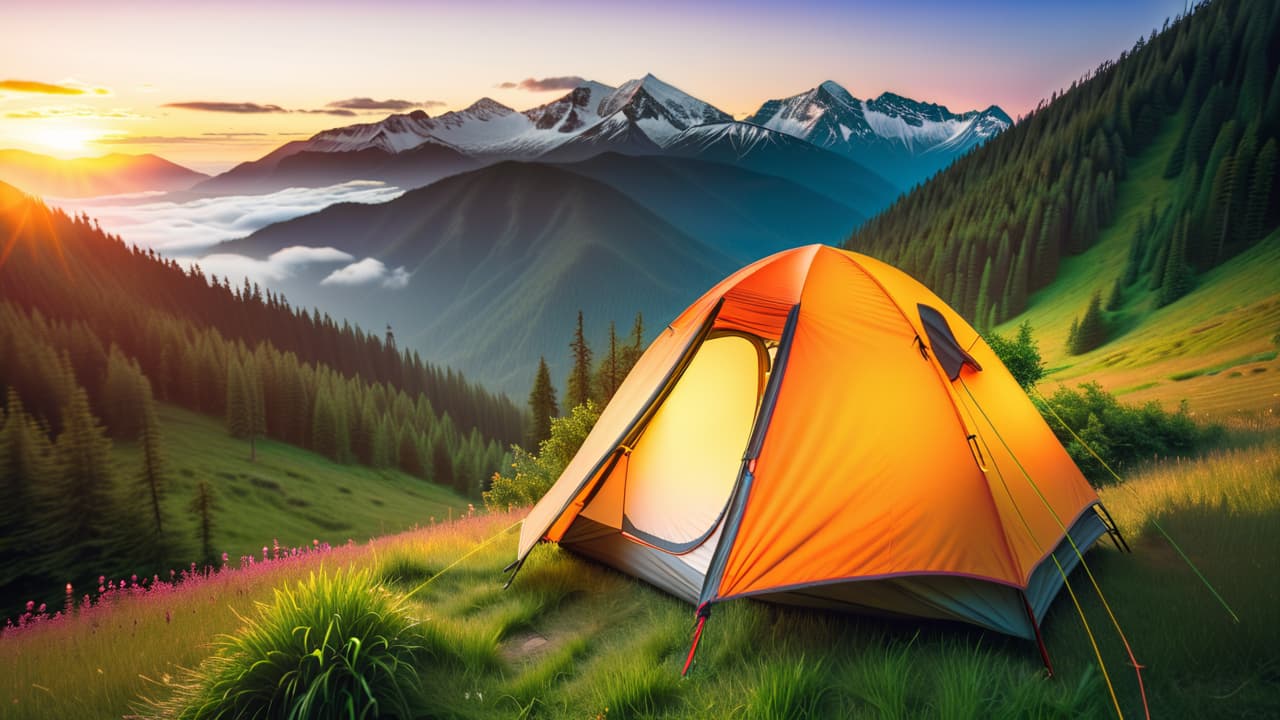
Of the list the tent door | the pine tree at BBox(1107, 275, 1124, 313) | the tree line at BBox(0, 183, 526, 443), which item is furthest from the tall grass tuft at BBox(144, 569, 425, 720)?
the tree line at BBox(0, 183, 526, 443)

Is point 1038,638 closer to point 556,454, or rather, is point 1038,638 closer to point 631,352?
point 556,454

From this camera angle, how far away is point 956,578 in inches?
213

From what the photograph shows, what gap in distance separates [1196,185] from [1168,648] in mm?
91120

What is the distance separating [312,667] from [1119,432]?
16.5 metres

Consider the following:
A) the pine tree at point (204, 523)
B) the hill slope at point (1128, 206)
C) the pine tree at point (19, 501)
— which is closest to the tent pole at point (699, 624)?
the hill slope at point (1128, 206)

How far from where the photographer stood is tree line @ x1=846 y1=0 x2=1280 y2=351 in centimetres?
6203

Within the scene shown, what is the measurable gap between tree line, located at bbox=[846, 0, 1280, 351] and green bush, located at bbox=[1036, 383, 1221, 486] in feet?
181

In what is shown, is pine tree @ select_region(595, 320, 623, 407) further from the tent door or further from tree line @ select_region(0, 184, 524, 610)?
tree line @ select_region(0, 184, 524, 610)

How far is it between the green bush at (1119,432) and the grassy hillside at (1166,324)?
6.33 meters

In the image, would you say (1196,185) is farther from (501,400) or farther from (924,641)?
(501,400)

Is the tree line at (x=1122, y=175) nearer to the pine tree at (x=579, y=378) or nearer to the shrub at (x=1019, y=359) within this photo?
the pine tree at (x=579, y=378)

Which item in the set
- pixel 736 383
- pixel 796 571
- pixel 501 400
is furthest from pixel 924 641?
pixel 501 400

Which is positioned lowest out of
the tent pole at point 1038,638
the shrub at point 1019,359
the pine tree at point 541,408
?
the pine tree at point 541,408

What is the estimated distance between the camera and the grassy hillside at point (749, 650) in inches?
173
